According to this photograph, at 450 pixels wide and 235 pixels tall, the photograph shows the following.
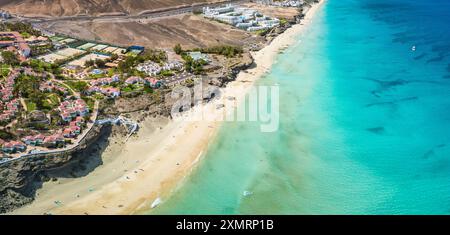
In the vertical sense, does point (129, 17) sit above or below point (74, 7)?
below

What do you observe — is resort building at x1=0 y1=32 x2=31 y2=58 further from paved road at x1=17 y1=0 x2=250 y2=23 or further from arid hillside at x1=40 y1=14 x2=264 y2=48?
paved road at x1=17 y1=0 x2=250 y2=23

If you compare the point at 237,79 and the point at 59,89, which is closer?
the point at 59,89

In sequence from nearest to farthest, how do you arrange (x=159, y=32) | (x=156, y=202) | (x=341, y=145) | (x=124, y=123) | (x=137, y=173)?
(x=156, y=202)
(x=137, y=173)
(x=341, y=145)
(x=124, y=123)
(x=159, y=32)

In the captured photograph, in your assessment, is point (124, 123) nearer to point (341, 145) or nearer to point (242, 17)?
point (341, 145)

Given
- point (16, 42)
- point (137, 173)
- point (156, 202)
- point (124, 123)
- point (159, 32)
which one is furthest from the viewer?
point (159, 32)

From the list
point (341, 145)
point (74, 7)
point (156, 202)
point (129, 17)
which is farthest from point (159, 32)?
point (156, 202)

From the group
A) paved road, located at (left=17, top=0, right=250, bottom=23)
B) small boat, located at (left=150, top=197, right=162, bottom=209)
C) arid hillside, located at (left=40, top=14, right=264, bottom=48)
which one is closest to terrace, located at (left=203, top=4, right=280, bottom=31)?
arid hillside, located at (left=40, top=14, right=264, bottom=48)
